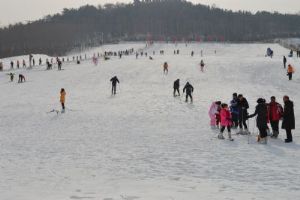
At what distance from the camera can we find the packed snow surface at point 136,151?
31.2ft

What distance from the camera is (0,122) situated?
22.3m

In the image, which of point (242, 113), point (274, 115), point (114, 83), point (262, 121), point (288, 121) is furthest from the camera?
point (114, 83)

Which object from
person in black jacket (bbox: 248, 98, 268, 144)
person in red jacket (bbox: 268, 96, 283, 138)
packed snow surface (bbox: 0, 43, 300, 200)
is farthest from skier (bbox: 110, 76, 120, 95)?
person in black jacket (bbox: 248, 98, 268, 144)

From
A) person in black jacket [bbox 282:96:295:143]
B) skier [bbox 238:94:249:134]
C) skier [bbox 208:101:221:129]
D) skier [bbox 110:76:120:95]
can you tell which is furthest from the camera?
skier [bbox 110:76:120:95]

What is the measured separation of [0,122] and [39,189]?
1352 centimetres

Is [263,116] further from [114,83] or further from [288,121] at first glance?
[114,83]

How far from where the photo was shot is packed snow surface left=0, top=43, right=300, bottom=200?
31.2ft

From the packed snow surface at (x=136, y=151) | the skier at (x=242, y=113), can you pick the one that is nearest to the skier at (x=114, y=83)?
the packed snow surface at (x=136, y=151)

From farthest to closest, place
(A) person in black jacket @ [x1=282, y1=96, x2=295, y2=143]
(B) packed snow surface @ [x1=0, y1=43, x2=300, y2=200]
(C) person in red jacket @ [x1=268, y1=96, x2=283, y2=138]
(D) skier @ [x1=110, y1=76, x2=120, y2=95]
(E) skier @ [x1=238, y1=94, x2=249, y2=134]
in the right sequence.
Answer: (D) skier @ [x1=110, y1=76, x2=120, y2=95]
(E) skier @ [x1=238, y1=94, x2=249, y2=134]
(C) person in red jacket @ [x1=268, y1=96, x2=283, y2=138]
(A) person in black jacket @ [x1=282, y1=96, x2=295, y2=143]
(B) packed snow surface @ [x1=0, y1=43, x2=300, y2=200]

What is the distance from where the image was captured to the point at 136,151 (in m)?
14.0

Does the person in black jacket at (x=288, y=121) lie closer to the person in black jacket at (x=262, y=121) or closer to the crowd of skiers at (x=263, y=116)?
the crowd of skiers at (x=263, y=116)

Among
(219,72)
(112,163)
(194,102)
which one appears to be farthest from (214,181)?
(219,72)

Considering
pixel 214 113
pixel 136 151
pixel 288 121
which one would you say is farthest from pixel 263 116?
pixel 136 151

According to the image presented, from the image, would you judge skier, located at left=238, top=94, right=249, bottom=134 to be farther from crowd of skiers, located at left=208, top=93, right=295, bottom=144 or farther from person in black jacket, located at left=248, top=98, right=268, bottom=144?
person in black jacket, located at left=248, top=98, right=268, bottom=144
